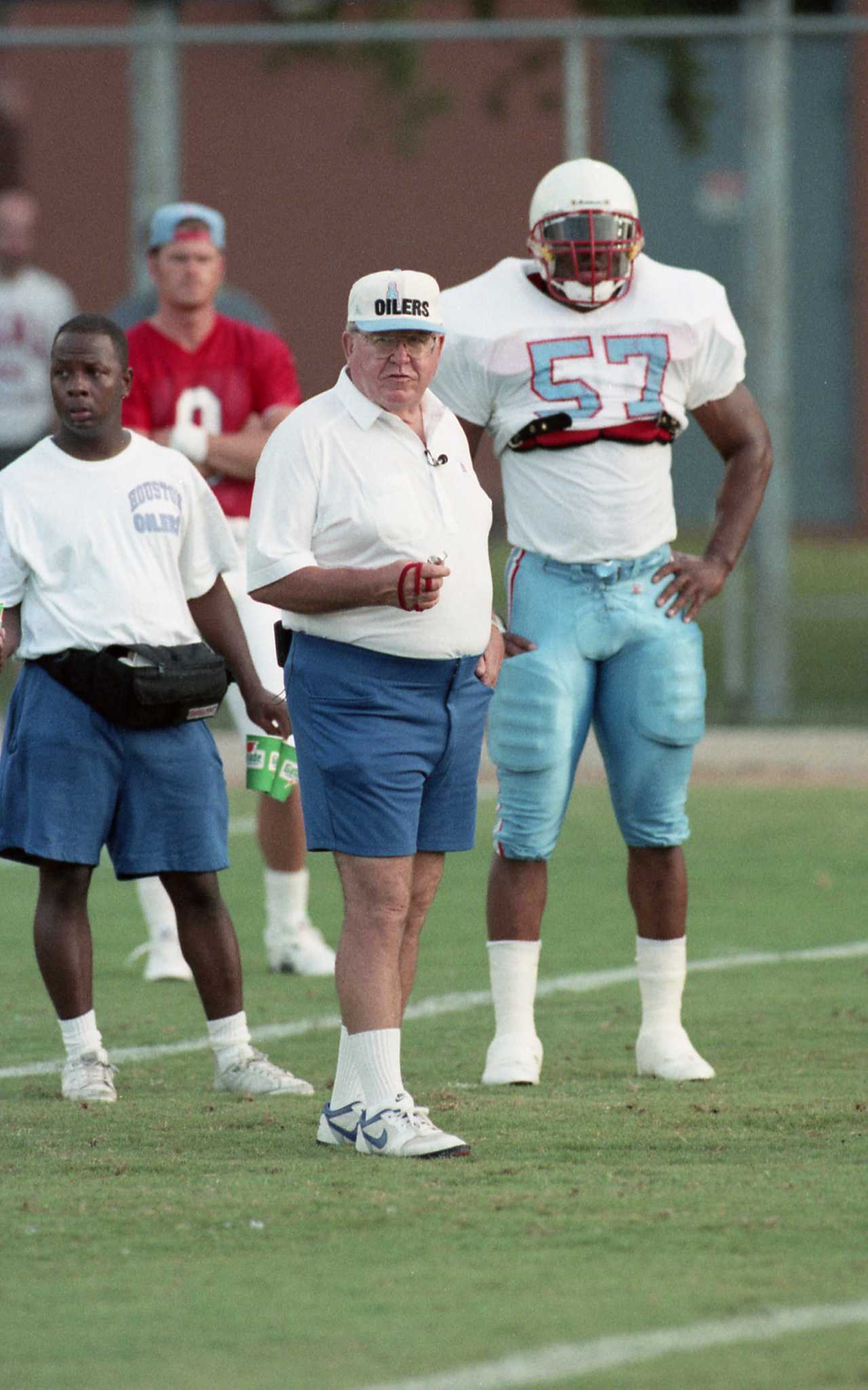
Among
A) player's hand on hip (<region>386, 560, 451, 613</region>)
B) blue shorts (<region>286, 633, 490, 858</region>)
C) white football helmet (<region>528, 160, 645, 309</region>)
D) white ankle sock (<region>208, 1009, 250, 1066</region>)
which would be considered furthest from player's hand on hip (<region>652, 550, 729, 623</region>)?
white ankle sock (<region>208, 1009, 250, 1066</region>)

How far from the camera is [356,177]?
47.0 feet

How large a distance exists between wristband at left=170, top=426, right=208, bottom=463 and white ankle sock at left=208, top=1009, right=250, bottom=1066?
7.58 feet

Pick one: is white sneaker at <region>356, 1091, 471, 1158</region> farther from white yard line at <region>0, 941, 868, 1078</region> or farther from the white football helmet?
the white football helmet

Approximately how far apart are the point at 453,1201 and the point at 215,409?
3.77m

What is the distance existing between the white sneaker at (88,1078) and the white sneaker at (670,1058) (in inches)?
51.3

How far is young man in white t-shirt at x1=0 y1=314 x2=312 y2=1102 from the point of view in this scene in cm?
591

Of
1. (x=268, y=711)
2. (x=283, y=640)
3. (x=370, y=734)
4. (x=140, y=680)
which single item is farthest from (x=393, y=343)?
(x=268, y=711)

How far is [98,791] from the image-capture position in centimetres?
593

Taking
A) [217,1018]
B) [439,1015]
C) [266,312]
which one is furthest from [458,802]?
[266,312]

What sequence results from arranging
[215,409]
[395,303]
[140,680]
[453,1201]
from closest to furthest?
[453,1201]
[395,303]
[140,680]
[215,409]

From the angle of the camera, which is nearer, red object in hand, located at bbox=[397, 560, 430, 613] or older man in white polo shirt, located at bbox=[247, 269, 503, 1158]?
red object in hand, located at bbox=[397, 560, 430, 613]

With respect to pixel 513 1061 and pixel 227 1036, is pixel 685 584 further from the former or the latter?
pixel 227 1036

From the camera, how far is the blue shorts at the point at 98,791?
5.90m

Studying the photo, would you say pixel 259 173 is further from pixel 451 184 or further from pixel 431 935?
pixel 431 935
